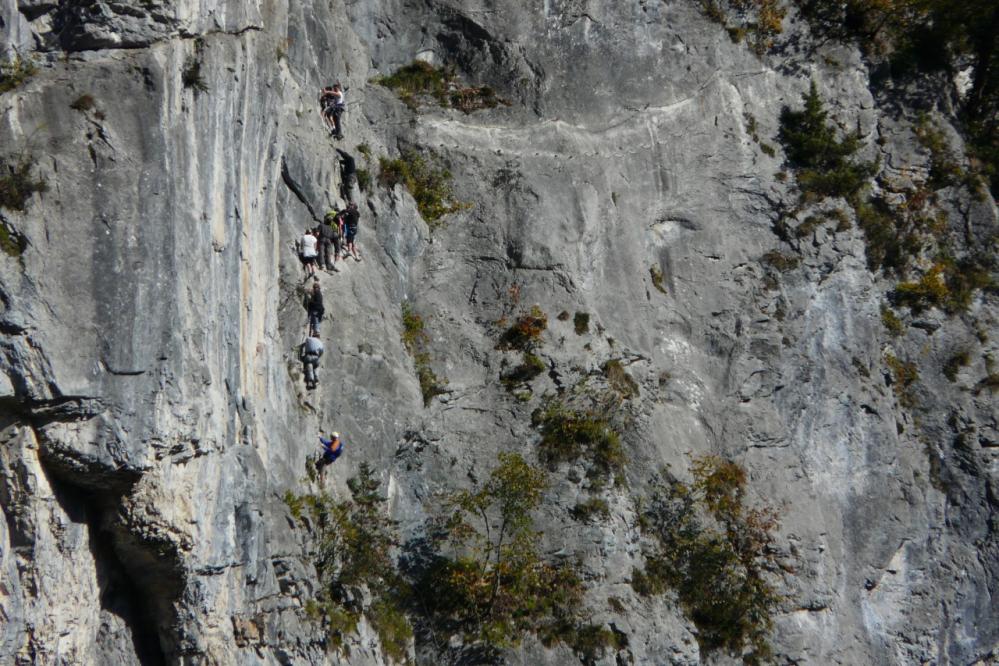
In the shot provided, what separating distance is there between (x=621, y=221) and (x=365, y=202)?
6478 mm

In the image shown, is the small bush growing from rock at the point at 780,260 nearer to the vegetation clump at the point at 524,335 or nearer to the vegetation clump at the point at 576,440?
the vegetation clump at the point at 524,335

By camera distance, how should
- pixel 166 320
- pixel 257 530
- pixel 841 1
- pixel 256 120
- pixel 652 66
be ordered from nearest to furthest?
pixel 166 320
pixel 257 530
pixel 256 120
pixel 652 66
pixel 841 1

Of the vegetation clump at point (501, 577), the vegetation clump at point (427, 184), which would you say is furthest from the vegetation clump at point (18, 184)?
the vegetation clump at point (427, 184)

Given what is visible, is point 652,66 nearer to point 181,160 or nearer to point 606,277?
point 606,277

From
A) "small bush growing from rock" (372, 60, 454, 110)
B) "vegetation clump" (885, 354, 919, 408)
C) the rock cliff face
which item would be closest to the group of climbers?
the rock cliff face

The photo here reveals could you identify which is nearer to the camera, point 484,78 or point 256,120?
point 256,120

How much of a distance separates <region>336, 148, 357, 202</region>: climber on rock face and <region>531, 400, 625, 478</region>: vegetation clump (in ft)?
19.3

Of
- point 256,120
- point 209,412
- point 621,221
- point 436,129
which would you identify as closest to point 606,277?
point 621,221

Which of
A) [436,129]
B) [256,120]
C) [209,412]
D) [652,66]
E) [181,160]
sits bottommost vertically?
[209,412]

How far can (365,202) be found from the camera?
84.5ft

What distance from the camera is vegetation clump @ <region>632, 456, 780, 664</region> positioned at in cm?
2505

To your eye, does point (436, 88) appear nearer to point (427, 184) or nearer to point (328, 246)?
point (427, 184)

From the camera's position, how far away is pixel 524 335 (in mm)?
26188

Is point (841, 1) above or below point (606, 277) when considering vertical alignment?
above
